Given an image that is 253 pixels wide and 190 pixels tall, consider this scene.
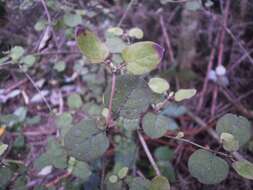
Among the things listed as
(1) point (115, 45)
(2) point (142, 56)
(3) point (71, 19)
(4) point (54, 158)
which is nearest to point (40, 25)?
(3) point (71, 19)

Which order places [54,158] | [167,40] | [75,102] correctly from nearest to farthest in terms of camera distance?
[54,158], [75,102], [167,40]

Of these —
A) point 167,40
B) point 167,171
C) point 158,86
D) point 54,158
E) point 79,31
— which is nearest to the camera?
point 79,31

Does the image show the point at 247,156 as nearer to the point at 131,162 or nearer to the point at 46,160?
the point at 131,162

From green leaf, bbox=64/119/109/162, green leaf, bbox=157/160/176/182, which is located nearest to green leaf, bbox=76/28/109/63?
green leaf, bbox=64/119/109/162

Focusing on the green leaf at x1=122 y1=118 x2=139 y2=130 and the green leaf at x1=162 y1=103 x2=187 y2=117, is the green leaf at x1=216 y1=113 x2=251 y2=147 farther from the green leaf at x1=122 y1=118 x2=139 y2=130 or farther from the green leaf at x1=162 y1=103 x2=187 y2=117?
the green leaf at x1=162 y1=103 x2=187 y2=117

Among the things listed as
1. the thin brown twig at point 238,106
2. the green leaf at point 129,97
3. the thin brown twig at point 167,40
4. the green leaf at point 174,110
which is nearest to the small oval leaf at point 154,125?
the green leaf at point 129,97

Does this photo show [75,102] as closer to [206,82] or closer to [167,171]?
[167,171]

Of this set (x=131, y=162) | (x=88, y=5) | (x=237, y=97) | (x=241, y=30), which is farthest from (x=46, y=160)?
(x=241, y=30)

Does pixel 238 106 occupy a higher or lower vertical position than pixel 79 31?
lower
